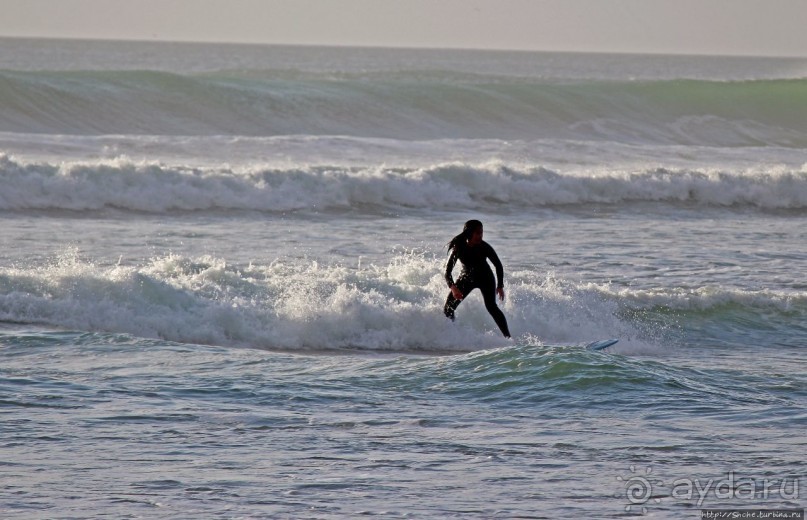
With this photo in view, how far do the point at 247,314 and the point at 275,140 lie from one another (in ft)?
54.1

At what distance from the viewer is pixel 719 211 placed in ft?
81.7

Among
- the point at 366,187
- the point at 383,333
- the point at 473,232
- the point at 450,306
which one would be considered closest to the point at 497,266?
the point at 473,232

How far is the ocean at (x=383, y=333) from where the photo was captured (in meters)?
7.40

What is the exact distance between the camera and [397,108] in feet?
126

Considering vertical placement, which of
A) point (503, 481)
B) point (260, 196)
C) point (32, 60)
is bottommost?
point (503, 481)

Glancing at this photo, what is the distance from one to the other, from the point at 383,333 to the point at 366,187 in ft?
34.9

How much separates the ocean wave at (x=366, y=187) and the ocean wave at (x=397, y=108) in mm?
9172

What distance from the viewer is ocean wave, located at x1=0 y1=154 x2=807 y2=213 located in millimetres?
21844

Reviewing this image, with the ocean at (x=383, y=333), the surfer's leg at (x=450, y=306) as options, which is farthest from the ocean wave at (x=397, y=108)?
the surfer's leg at (x=450, y=306)

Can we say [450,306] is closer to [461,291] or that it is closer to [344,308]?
[461,291]

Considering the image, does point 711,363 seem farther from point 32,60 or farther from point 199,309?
point 32,60

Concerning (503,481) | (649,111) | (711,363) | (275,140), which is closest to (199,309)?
(711,363)

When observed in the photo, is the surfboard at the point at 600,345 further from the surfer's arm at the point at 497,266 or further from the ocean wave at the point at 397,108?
the ocean wave at the point at 397,108

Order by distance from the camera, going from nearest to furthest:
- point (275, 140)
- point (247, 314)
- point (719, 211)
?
point (247, 314) → point (719, 211) → point (275, 140)
